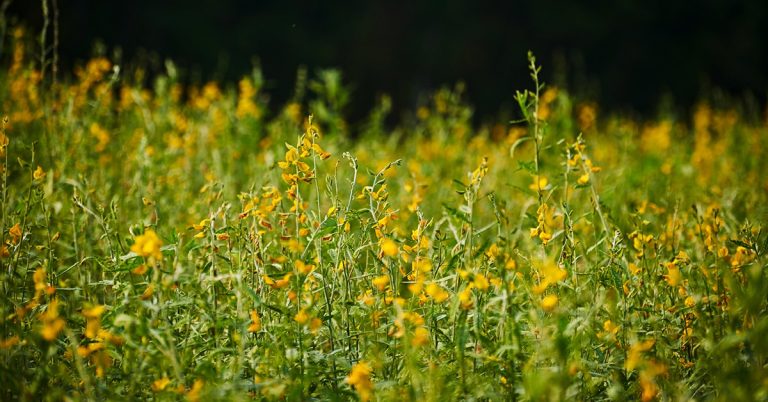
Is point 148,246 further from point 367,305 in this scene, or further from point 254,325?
point 367,305

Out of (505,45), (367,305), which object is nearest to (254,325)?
(367,305)

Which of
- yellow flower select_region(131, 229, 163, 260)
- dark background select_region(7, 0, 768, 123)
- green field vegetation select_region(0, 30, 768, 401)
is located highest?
dark background select_region(7, 0, 768, 123)

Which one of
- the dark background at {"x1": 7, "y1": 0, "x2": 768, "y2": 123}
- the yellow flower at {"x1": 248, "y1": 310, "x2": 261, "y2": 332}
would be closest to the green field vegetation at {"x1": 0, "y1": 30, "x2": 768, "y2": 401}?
the yellow flower at {"x1": 248, "y1": 310, "x2": 261, "y2": 332}

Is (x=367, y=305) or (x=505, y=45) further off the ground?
(x=505, y=45)

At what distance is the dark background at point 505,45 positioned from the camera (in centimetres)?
984

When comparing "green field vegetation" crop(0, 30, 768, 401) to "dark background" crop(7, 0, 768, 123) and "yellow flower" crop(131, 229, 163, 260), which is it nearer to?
"yellow flower" crop(131, 229, 163, 260)

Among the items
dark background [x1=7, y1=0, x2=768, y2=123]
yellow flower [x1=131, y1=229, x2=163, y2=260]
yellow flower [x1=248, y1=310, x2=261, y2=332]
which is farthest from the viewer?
dark background [x1=7, y1=0, x2=768, y2=123]

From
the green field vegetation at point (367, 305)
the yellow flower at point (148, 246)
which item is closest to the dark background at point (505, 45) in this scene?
the green field vegetation at point (367, 305)

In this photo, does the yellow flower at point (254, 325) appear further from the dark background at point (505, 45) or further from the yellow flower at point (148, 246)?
the dark background at point (505, 45)

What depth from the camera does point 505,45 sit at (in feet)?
36.5

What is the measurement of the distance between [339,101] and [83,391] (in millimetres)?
2366

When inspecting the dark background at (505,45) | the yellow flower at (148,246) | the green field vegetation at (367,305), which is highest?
the dark background at (505,45)

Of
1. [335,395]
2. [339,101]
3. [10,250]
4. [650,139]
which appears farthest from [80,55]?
[335,395]

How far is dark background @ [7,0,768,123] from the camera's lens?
32.3ft
